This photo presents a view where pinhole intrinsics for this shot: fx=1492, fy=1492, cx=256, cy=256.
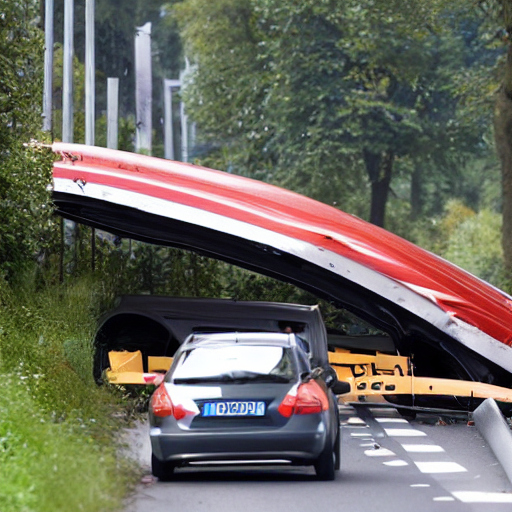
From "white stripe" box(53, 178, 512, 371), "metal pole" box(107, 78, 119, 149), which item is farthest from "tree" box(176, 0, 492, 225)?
"white stripe" box(53, 178, 512, 371)

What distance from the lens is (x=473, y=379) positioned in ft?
62.5

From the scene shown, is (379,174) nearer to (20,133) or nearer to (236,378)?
(20,133)

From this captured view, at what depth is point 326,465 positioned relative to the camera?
11.4 metres

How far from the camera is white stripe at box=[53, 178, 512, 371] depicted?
1880 centimetres

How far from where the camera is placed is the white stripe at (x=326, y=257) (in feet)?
61.7

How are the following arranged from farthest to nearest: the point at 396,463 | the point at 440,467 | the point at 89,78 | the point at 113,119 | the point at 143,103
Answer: the point at 143,103, the point at 113,119, the point at 89,78, the point at 396,463, the point at 440,467

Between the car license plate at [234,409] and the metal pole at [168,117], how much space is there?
46.2 meters

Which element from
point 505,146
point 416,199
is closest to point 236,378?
point 505,146

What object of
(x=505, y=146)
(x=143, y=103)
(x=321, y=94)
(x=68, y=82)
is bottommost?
(x=505, y=146)

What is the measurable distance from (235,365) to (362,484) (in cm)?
135

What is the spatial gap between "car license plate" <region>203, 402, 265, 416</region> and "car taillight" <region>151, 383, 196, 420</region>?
126mm

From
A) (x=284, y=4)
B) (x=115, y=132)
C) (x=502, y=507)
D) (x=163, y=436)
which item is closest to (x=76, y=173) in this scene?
(x=163, y=436)

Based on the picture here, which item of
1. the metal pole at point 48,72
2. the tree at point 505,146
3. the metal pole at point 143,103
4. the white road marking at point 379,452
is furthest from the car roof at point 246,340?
the metal pole at point 143,103

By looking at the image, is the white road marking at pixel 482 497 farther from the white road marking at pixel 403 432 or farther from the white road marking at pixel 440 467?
the white road marking at pixel 403 432
